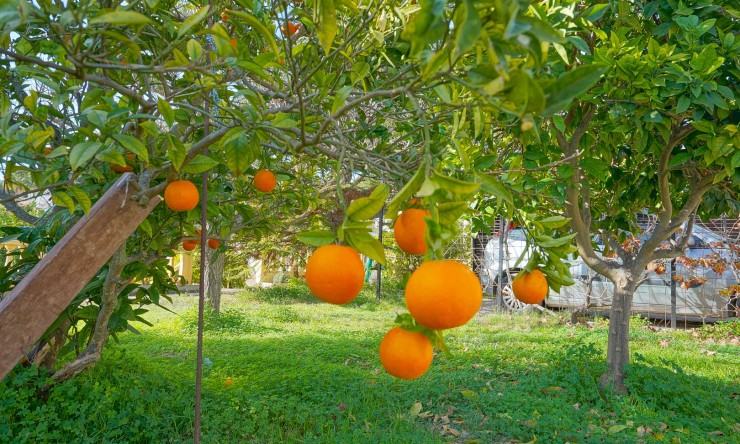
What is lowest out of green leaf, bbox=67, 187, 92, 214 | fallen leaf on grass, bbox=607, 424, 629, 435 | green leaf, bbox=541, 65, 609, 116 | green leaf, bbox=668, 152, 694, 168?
fallen leaf on grass, bbox=607, 424, 629, 435

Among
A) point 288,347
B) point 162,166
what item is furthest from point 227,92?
point 288,347

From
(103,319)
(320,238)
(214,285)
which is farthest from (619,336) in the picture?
(214,285)

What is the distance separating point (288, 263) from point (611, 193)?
911 centimetres

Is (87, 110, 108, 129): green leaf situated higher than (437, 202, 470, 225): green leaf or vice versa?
(87, 110, 108, 129): green leaf

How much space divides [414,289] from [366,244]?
0.11 m

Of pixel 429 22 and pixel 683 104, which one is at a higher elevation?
pixel 683 104

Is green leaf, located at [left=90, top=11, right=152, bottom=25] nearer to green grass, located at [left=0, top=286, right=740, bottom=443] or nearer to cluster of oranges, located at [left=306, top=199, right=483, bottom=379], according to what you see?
cluster of oranges, located at [left=306, top=199, right=483, bottom=379]

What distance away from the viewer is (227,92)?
2027 mm

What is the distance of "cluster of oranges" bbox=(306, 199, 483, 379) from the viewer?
0.64 m

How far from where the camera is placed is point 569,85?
1.89 ft

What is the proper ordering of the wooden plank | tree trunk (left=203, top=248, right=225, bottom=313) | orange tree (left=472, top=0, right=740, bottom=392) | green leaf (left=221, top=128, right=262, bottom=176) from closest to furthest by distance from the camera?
green leaf (left=221, top=128, right=262, bottom=176) < the wooden plank < orange tree (left=472, top=0, right=740, bottom=392) < tree trunk (left=203, top=248, right=225, bottom=313)

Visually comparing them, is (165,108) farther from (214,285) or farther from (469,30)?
(214,285)

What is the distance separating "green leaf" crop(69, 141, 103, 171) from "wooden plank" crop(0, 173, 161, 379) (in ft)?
0.83

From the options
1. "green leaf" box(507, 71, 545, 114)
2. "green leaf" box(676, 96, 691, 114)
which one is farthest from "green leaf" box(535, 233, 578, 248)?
"green leaf" box(676, 96, 691, 114)
